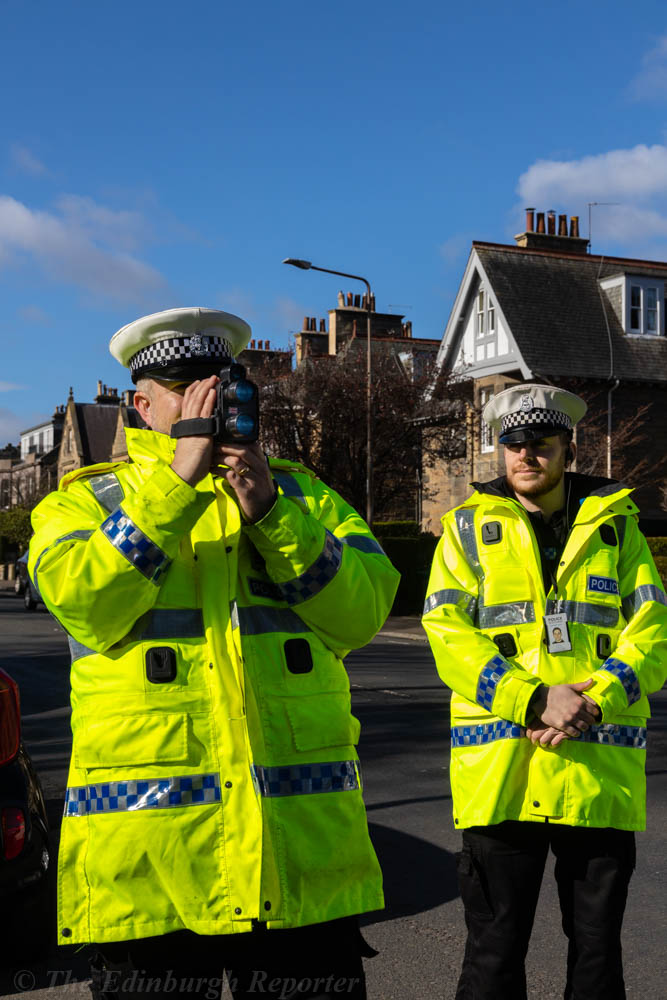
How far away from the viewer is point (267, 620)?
7.92ft

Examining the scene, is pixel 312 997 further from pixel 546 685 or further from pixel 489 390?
pixel 489 390

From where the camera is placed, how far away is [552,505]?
369 centimetres

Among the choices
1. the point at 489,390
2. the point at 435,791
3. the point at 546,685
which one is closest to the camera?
the point at 546,685

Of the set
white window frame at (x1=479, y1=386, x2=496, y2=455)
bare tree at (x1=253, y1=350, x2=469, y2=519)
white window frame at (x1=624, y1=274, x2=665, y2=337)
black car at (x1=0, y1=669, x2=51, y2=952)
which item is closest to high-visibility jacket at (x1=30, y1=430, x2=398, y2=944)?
black car at (x1=0, y1=669, x2=51, y2=952)

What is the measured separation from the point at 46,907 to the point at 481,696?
1.72m

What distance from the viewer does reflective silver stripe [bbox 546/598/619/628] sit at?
336 cm

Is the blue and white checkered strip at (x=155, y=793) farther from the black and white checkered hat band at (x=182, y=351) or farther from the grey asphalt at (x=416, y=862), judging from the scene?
the grey asphalt at (x=416, y=862)

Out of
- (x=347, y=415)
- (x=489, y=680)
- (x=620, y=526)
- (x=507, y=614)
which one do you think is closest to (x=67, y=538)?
(x=489, y=680)

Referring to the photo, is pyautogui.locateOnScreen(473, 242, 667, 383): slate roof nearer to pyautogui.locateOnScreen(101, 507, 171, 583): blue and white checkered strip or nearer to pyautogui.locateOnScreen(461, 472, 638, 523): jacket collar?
pyautogui.locateOnScreen(461, 472, 638, 523): jacket collar

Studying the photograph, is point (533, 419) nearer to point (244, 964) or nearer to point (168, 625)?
point (168, 625)

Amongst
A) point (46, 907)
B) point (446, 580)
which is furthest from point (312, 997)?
point (46, 907)

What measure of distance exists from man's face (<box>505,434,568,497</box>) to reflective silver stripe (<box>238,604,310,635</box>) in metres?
1.38

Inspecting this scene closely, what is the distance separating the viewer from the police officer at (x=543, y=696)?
10.3 ft

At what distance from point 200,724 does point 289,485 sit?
1.99 ft
